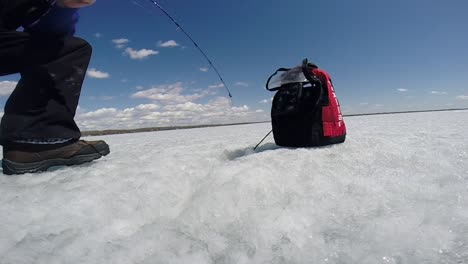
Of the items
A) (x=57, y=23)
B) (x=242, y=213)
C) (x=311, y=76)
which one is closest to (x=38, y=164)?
(x=57, y=23)

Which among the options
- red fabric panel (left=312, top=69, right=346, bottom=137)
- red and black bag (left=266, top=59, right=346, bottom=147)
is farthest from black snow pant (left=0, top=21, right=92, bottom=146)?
red fabric panel (left=312, top=69, right=346, bottom=137)

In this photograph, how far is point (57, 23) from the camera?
1.88m

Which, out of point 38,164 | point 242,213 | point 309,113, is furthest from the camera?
point 309,113

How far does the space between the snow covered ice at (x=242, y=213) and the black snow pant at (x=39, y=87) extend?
0.31 meters

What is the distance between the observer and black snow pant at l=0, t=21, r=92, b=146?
1740 mm

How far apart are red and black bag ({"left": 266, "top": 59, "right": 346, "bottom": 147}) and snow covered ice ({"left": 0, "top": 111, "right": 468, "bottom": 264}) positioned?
0.57 meters

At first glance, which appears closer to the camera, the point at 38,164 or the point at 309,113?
the point at 38,164

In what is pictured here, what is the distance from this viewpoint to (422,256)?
0.89 meters

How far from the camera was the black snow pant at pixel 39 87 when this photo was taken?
174 centimetres

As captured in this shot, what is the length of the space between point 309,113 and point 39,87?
220 centimetres

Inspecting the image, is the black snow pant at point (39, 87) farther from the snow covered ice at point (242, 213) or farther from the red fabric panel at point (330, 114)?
the red fabric panel at point (330, 114)

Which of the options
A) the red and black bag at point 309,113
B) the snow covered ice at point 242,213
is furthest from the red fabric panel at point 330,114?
the snow covered ice at point 242,213

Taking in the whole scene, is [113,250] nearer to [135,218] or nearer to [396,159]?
[135,218]

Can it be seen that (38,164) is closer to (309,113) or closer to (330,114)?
(309,113)
